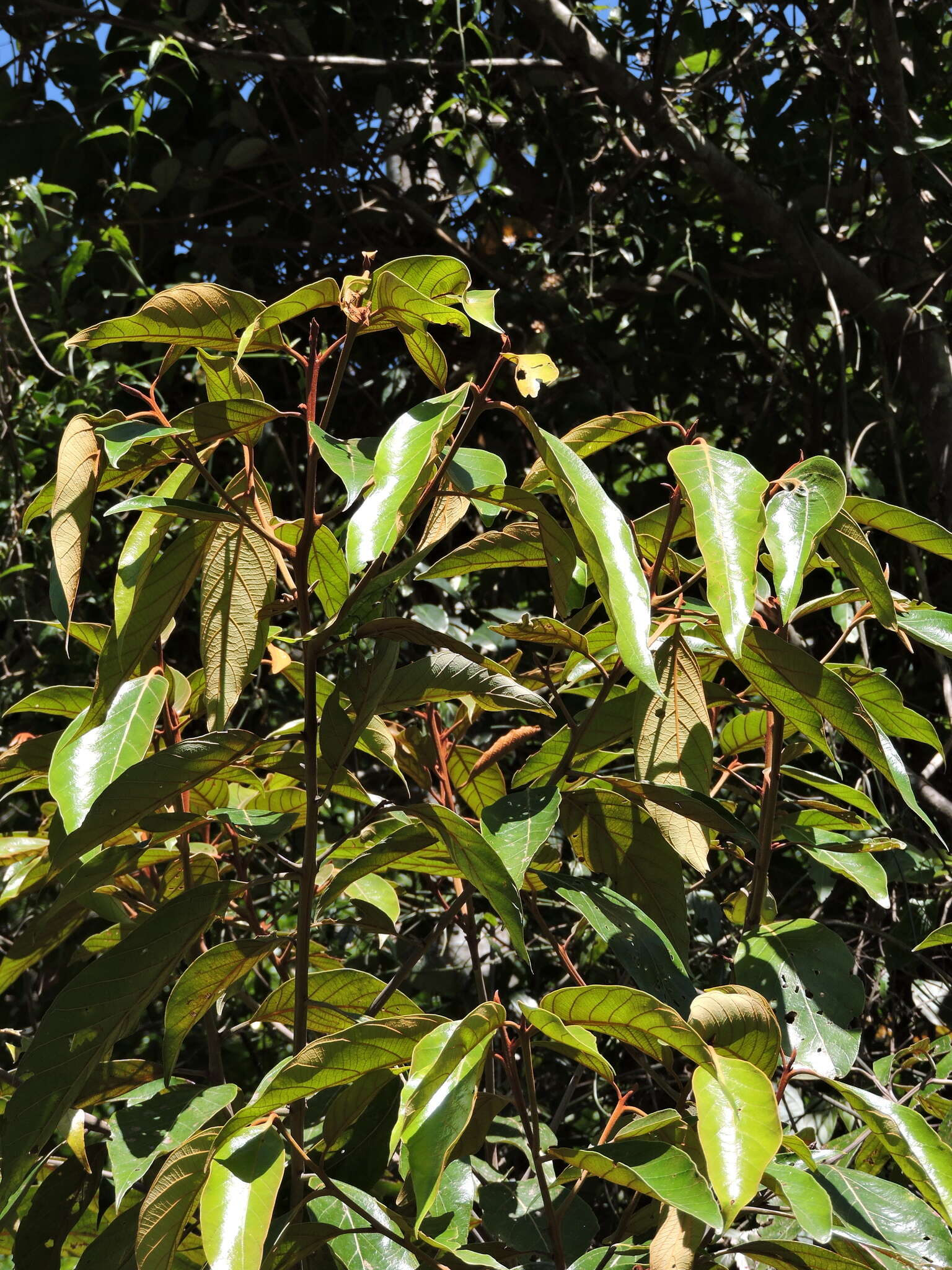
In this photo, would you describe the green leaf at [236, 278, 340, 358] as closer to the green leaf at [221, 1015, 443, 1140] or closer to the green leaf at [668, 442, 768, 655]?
the green leaf at [668, 442, 768, 655]

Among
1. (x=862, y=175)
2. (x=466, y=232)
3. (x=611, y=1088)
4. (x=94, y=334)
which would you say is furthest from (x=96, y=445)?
(x=862, y=175)

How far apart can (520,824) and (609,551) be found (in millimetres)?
222

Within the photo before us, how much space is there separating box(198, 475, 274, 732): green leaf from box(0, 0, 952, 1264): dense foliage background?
3.08ft

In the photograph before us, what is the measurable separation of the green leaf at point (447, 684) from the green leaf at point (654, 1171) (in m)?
0.27

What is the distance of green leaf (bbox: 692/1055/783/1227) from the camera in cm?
48

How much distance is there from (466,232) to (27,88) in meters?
0.79

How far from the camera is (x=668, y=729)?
2.40 ft

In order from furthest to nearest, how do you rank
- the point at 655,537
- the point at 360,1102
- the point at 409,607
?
the point at 409,607 < the point at 655,537 < the point at 360,1102

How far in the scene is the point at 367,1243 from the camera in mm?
667

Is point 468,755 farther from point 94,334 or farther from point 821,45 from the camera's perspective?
point 821,45


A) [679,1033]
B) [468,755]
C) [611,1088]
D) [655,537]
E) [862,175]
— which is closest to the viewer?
[679,1033]

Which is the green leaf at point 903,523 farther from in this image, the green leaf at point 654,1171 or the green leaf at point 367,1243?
the green leaf at point 367,1243

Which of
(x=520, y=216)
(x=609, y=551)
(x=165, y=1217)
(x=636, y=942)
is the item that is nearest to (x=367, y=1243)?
(x=165, y=1217)

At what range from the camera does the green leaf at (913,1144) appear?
2.26ft
